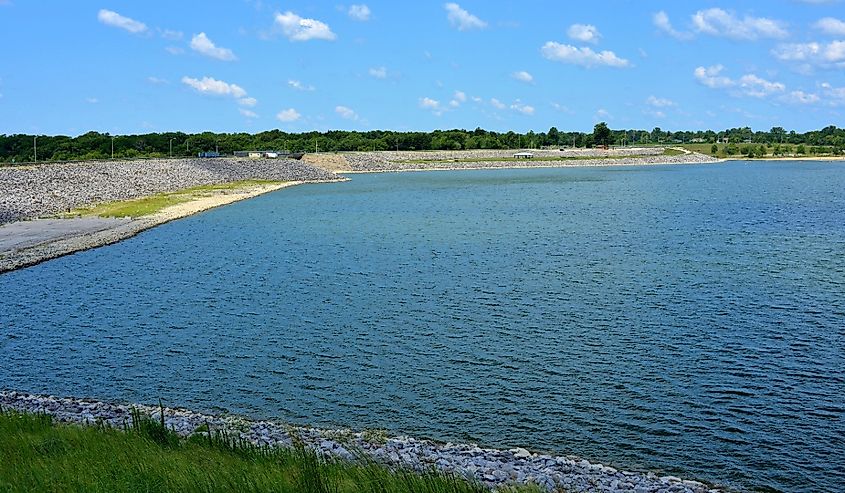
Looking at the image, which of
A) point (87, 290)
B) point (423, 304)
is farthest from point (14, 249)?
point (423, 304)

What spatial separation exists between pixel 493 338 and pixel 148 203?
55907 millimetres

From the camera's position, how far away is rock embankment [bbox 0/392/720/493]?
11.7 meters

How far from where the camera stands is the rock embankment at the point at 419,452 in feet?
38.3

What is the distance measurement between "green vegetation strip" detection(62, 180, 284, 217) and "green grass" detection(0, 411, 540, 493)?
50147 millimetres

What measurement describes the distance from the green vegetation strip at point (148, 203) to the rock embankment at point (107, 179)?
4.98ft

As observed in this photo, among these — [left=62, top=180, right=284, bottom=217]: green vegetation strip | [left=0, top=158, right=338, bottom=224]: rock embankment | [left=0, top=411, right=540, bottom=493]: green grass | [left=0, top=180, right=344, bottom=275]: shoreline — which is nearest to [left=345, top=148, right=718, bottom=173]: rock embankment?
[left=0, top=158, right=338, bottom=224]: rock embankment

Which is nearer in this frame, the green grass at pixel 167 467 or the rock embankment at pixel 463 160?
the green grass at pixel 167 467

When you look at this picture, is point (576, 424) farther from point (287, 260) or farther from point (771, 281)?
point (287, 260)

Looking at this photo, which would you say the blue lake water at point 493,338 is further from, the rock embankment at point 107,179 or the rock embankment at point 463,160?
the rock embankment at point 463,160

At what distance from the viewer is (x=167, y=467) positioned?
383 inches

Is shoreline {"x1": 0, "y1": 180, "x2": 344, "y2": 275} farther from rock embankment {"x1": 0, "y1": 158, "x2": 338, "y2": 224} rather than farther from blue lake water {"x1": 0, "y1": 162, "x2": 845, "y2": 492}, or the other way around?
rock embankment {"x1": 0, "y1": 158, "x2": 338, "y2": 224}

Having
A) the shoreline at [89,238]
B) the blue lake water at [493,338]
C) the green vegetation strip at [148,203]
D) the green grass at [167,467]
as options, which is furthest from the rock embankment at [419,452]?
the green vegetation strip at [148,203]

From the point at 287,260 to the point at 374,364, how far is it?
19369 millimetres

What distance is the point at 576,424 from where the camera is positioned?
591 inches
